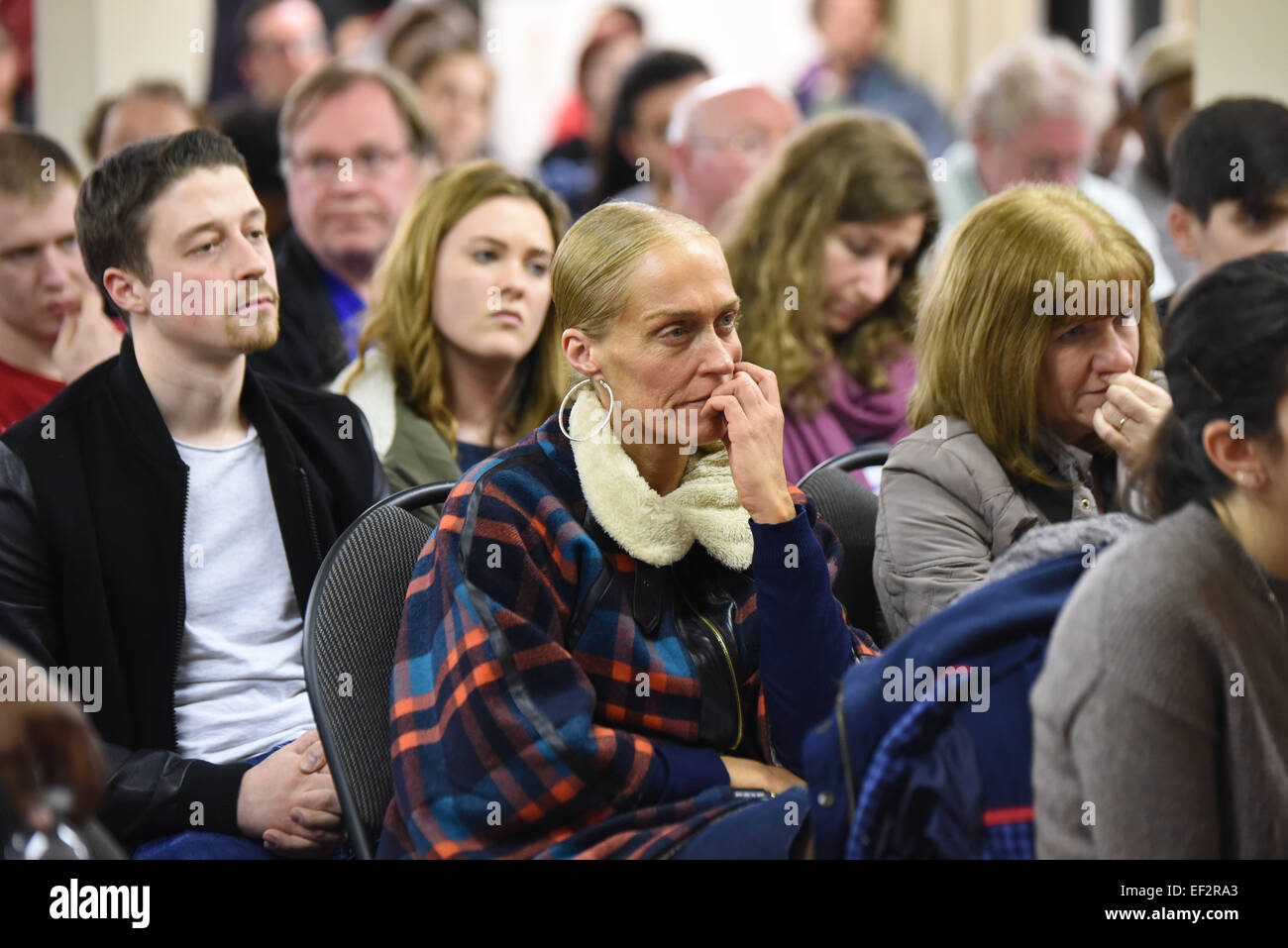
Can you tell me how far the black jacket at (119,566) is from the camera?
6.61 feet

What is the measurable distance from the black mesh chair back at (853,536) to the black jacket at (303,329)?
48.2 inches

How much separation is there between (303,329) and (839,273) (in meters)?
1.17

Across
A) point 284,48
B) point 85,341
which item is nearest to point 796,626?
point 85,341

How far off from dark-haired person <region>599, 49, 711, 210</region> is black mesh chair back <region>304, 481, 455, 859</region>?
9.63 ft

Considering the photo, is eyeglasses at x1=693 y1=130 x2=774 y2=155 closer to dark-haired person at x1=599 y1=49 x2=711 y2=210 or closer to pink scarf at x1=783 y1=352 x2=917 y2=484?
dark-haired person at x1=599 y1=49 x2=711 y2=210

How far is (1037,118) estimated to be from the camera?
405cm

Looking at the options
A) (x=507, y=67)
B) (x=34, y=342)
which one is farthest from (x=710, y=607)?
(x=507, y=67)

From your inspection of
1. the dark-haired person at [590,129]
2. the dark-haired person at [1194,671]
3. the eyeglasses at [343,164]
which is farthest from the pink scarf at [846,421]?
the dark-haired person at [590,129]

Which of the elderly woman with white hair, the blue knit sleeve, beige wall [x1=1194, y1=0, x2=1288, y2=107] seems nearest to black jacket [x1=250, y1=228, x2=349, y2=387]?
the blue knit sleeve

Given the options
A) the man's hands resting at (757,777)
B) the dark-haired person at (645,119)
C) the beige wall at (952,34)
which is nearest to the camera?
the man's hands resting at (757,777)

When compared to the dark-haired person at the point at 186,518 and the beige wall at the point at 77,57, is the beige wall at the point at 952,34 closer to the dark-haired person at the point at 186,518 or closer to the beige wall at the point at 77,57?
the beige wall at the point at 77,57

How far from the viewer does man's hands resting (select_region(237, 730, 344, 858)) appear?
199 centimetres

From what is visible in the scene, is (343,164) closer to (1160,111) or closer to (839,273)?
(839,273)

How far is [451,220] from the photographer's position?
2.90 metres
